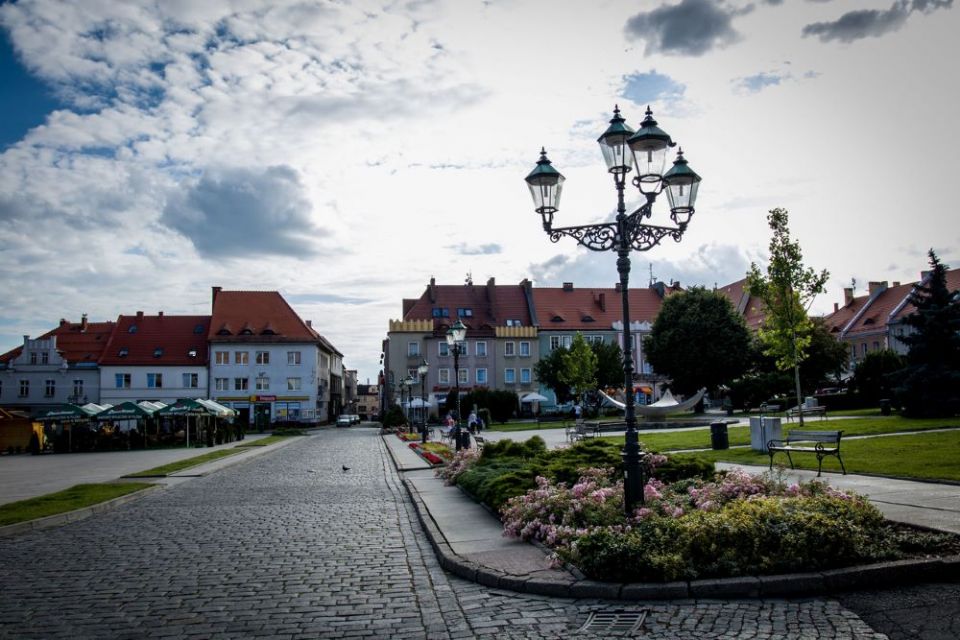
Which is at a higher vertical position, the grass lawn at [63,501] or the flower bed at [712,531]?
the flower bed at [712,531]

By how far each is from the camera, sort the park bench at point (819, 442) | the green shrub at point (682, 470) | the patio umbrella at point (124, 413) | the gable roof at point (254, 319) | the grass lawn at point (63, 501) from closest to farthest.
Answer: the green shrub at point (682, 470), the grass lawn at point (63, 501), the park bench at point (819, 442), the patio umbrella at point (124, 413), the gable roof at point (254, 319)

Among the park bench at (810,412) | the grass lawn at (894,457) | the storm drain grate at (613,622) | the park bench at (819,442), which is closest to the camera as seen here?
the storm drain grate at (613,622)

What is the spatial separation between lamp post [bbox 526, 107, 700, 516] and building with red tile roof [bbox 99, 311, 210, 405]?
2822 inches

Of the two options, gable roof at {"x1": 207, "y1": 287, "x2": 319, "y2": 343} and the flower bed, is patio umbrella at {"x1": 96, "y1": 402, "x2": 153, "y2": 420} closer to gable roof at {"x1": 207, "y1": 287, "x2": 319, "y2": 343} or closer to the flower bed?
the flower bed

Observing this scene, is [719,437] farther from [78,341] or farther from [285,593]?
[78,341]

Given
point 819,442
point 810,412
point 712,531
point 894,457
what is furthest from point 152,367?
point 712,531

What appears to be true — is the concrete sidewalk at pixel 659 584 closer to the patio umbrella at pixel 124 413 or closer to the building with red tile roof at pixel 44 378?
the patio umbrella at pixel 124 413

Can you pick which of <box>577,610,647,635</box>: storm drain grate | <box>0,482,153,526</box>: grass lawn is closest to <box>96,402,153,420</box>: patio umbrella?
<box>0,482,153,526</box>: grass lawn

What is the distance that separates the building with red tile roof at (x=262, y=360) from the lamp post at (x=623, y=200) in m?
68.4

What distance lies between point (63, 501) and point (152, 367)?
215ft

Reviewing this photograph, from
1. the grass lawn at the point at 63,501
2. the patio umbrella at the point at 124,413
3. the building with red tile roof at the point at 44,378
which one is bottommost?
the grass lawn at the point at 63,501

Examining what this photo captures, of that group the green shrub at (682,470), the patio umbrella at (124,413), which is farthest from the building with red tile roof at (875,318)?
the green shrub at (682,470)

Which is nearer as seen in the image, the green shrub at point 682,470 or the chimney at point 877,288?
the green shrub at point 682,470

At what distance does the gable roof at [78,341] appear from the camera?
7781 cm
